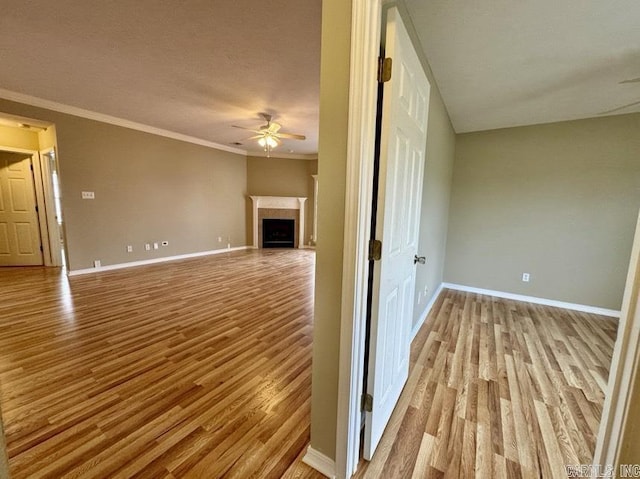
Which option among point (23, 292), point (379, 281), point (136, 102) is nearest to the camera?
point (379, 281)

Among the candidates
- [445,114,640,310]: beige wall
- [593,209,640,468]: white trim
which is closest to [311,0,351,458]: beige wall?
[593,209,640,468]: white trim

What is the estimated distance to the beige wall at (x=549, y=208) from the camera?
3.07 m

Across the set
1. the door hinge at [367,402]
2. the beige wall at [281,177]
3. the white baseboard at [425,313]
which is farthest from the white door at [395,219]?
the beige wall at [281,177]

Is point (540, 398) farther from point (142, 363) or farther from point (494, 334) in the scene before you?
point (142, 363)

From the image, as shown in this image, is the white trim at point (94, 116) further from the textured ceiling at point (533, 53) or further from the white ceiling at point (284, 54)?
the textured ceiling at point (533, 53)

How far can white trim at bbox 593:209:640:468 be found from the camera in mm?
527

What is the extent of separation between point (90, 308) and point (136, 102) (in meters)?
2.83

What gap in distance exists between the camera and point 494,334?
105 inches

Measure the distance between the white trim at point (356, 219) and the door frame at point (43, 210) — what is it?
242 inches

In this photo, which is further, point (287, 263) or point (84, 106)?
point (287, 263)

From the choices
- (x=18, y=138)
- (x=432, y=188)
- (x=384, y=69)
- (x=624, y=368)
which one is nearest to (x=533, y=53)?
(x=432, y=188)

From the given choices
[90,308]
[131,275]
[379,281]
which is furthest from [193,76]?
[131,275]

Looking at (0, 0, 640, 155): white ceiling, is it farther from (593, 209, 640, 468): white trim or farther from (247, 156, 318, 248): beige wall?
(247, 156, 318, 248): beige wall

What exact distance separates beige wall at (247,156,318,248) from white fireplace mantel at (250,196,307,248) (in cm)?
15
